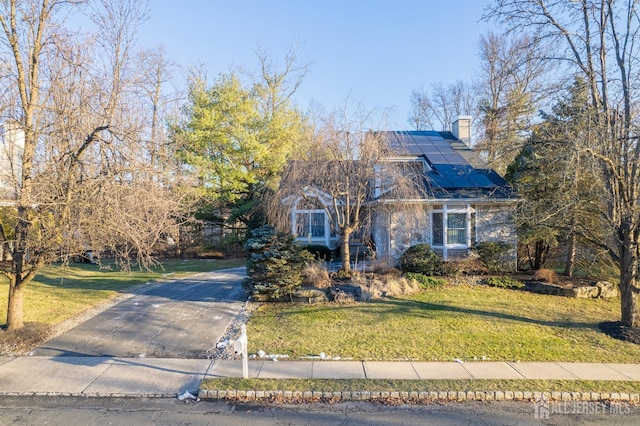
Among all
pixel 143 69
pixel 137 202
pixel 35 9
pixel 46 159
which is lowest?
pixel 137 202

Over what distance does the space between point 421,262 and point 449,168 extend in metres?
5.94

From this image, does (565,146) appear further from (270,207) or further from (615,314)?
(270,207)

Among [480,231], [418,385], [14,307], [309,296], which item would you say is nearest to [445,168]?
[480,231]

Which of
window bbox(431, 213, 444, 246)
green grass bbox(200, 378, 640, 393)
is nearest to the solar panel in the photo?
window bbox(431, 213, 444, 246)

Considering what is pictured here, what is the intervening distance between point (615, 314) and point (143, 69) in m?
13.3

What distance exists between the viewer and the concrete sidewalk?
18.4 ft

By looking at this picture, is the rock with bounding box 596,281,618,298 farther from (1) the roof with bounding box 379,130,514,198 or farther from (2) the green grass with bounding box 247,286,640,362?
(1) the roof with bounding box 379,130,514,198

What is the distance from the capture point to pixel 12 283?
8.02m

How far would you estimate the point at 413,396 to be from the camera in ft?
17.5

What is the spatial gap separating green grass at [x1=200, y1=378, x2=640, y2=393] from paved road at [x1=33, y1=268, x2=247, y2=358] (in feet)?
5.71

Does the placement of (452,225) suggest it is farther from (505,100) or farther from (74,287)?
(74,287)

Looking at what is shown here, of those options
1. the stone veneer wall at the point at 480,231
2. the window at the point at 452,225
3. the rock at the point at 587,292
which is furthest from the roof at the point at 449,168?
the rock at the point at 587,292

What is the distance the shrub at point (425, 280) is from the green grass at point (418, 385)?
599 cm

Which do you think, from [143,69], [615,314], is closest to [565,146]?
[615,314]
